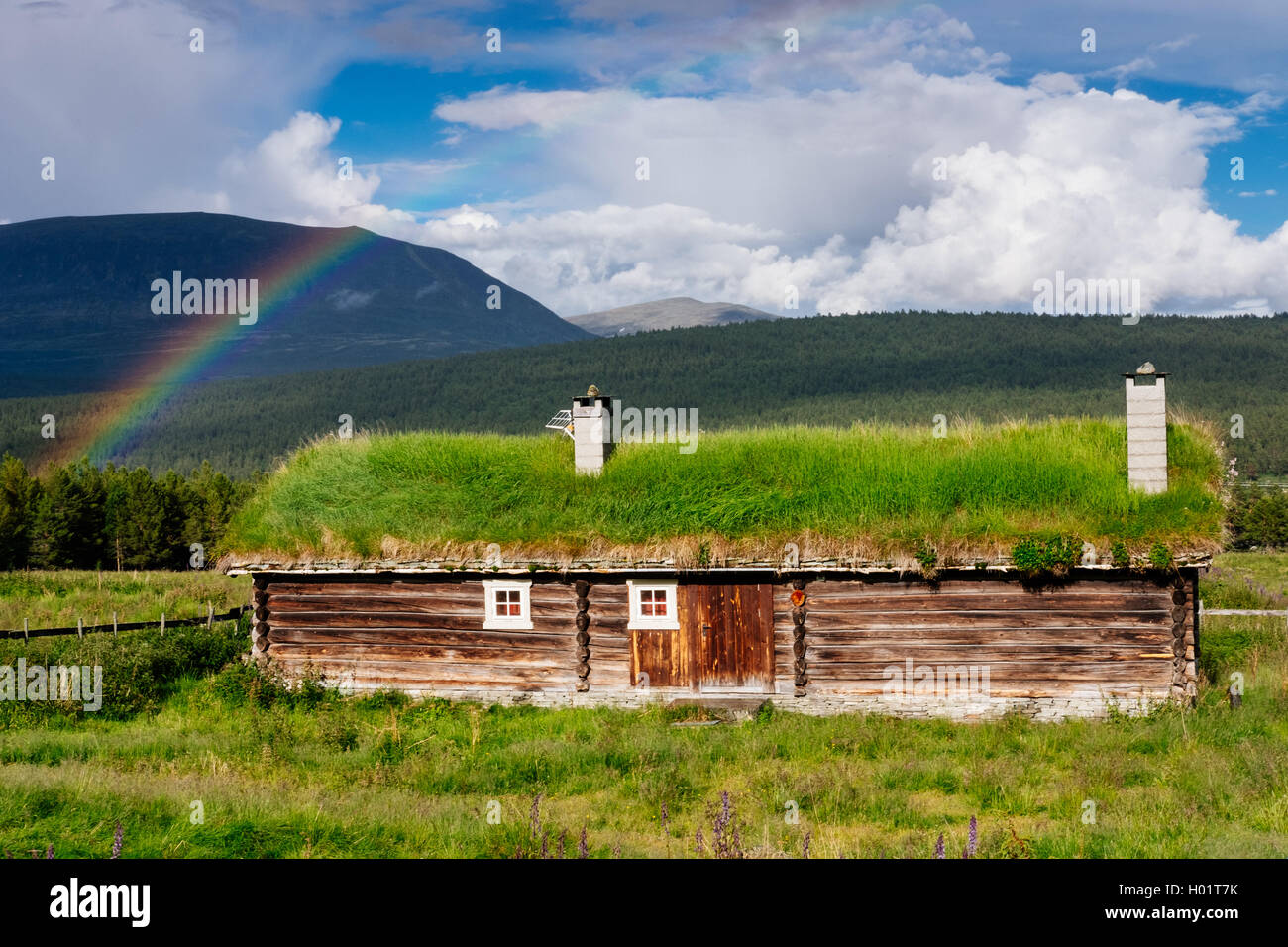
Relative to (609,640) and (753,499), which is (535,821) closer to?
(609,640)

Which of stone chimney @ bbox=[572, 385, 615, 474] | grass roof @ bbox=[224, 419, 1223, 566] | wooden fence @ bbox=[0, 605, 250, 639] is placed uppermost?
stone chimney @ bbox=[572, 385, 615, 474]

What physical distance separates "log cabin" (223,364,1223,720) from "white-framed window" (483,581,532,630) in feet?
0.12

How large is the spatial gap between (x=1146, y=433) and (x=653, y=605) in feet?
25.6

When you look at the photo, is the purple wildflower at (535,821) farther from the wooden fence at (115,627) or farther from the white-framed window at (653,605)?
the wooden fence at (115,627)

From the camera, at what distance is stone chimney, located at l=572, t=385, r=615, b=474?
53.3 feet

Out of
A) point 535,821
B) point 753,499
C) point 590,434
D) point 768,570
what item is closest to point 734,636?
point 768,570

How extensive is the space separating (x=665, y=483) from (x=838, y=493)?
2731 millimetres

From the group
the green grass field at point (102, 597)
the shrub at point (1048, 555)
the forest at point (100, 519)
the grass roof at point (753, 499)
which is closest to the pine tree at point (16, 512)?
the forest at point (100, 519)

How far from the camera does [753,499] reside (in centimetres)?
1515

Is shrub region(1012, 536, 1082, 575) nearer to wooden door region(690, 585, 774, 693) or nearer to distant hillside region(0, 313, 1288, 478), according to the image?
wooden door region(690, 585, 774, 693)

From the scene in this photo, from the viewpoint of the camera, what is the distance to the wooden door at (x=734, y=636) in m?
15.0

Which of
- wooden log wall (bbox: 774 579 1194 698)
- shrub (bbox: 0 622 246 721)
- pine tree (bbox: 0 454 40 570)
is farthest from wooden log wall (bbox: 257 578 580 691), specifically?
pine tree (bbox: 0 454 40 570)

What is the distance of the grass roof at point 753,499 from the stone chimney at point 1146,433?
0.25 meters
